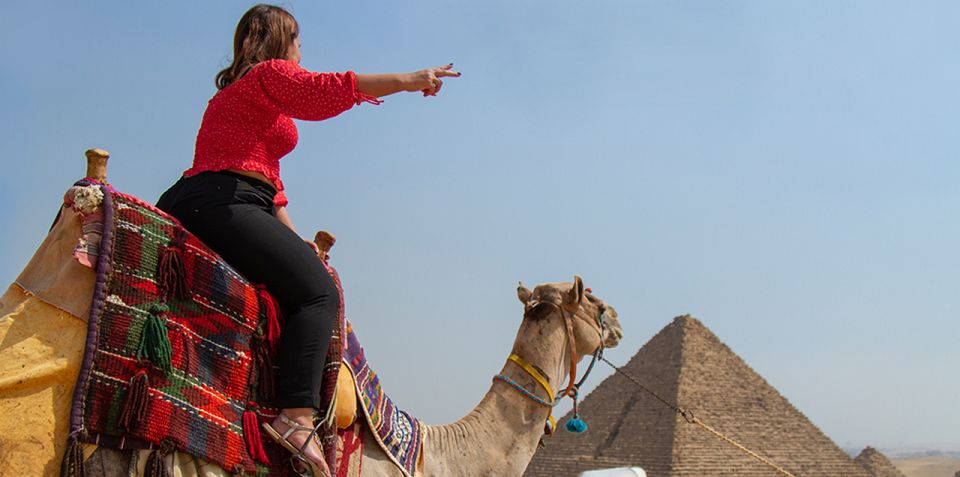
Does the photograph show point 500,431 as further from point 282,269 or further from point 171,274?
point 171,274

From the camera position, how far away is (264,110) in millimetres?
2945

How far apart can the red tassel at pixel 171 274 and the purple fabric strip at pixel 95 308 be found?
0.41 feet

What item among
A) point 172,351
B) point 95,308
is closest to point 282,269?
point 172,351

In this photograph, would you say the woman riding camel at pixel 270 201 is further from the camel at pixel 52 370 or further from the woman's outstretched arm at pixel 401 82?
the camel at pixel 52 370

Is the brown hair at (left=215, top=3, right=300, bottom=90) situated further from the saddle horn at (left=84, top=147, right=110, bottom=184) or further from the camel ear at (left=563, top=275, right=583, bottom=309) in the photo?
the camel ear at (left=563, top=275, right=583, bottom=309)

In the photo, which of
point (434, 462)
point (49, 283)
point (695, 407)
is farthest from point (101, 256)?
point (695, 407)

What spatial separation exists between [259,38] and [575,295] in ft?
4.60

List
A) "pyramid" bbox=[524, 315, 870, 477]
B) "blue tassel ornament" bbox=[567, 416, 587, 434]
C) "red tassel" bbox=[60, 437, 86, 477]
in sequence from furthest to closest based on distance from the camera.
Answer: "pyramid" bbox=[524, 315, 870, 477]
"blue tassel ornament" bbox=[567, 416, 587, 434]
"red tassel" bbox=[60, 437, 86, 477]

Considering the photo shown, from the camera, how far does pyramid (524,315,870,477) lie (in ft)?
210

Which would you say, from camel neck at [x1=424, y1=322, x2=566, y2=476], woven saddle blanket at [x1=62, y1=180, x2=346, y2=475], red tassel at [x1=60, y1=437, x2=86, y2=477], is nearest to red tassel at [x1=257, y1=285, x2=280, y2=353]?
woven saddle blanket at [x1=62, y1=180, x2=346, y2=475]

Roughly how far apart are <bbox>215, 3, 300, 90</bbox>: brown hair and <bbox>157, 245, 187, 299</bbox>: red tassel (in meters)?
0.65

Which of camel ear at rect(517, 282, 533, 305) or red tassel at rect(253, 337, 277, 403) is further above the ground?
camel ear at rect(517, 282, 533, 305)

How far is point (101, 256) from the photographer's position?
2557mm

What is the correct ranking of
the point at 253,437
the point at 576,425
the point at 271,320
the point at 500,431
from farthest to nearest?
the point at 576,425 < the point at 500,431 < the point at 271,320 < the point at 253,437
